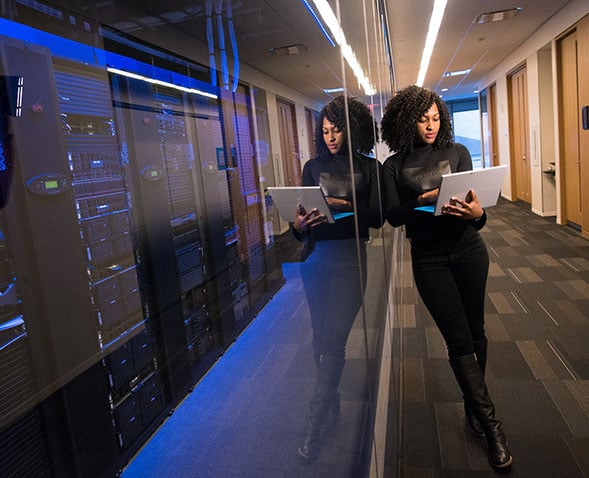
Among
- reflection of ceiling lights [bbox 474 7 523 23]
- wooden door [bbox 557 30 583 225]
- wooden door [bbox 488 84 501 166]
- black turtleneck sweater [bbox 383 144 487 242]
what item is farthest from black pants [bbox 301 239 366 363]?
wooden door [bbox 488 84 501 166]

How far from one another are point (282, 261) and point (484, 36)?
662cm

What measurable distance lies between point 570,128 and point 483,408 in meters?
4.60

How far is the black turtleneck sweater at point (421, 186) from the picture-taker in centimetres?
163

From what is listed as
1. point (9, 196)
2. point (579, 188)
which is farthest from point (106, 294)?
point (579, 188)

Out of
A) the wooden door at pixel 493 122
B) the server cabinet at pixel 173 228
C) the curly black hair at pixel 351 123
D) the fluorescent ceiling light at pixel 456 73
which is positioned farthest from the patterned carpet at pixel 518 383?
the wooden door at pixel 493 122

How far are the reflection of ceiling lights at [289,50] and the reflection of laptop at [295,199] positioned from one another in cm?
15

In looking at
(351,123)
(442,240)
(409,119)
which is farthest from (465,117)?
(351,123)

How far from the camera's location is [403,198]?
5.64ft

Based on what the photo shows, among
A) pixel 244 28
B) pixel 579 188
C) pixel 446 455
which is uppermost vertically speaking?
pixel 244 28

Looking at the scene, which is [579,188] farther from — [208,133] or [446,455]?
[208,133]

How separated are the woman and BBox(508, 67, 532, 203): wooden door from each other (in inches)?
250

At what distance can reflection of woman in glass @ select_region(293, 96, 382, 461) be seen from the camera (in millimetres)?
613

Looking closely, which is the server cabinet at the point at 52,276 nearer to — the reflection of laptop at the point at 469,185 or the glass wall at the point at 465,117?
the reflection of laptop at the point at 469,185

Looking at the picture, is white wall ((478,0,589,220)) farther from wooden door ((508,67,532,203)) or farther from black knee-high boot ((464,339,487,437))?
black knee-high boot ((464,339,487,437))
